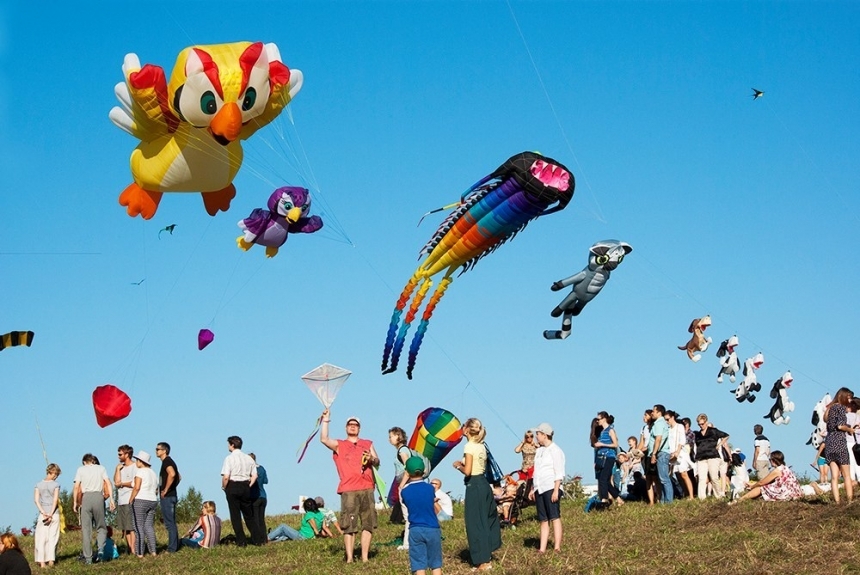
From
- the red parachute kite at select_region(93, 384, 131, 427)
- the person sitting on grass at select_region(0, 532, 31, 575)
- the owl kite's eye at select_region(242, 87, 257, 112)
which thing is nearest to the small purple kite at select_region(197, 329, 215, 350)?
the red parachute kite at select_region(93, 384, 131, 427)

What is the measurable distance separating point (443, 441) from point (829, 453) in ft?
20.8

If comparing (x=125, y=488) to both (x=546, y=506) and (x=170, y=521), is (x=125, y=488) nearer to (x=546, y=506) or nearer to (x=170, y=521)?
(x=170, y=521)

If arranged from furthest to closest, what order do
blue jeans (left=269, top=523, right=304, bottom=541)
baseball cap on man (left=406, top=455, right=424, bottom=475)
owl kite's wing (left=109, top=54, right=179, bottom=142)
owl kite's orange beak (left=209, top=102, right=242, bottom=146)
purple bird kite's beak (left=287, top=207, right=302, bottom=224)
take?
purple bird kite's beak (left=287, top=207, right=302, bottom=224) < blue jeans (left=269, top=523, right=304, bottom=541) < owl kite's wing (left=109, top=54, right=179, bottom=142) < owl kite's orange beak (left=209, top=102, right=242, bottom=146) < baseball cap on man (left=406, top=455, right=424, bottom=475)

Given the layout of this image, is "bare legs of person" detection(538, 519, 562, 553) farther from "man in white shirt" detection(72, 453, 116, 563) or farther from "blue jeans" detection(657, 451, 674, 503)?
"man in white shirt" detection(72, 453, 116, 563)

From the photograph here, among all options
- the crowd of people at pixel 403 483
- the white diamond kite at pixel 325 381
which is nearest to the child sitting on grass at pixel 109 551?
the crowd of people at pixel 403 483

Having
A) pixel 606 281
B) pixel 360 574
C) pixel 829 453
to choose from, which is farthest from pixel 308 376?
pixel 829 453

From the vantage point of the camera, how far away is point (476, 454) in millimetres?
11641

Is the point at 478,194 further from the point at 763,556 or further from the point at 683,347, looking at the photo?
the point at 763,556

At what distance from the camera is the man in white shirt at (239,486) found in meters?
14.9

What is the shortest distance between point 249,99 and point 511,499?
6.05 meters

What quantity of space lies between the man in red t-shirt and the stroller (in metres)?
2.54

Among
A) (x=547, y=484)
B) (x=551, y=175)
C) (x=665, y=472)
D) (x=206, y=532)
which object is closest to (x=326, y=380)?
(x=547, y=484)

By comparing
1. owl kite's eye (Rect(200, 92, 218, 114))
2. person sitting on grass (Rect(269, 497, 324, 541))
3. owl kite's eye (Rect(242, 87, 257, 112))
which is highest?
owl kite's eye (Rect(242, 87, 257, 112))

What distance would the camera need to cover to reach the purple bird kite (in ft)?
54.2
